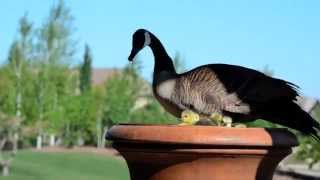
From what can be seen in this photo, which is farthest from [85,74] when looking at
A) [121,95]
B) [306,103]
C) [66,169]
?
[306,103]

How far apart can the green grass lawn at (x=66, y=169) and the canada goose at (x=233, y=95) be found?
12.6 meters

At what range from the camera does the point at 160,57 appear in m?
2.14

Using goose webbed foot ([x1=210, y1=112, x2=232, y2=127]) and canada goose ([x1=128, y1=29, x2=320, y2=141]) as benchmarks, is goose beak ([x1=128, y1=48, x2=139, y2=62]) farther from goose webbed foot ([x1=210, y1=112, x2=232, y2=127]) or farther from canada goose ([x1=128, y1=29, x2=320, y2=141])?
goose webbed foot ([x1=210, y1=112, x2=232, y2=127])

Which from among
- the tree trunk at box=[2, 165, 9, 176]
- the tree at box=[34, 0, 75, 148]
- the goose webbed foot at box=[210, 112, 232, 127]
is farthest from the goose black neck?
the tree at box=[34, 0, 75, 148]

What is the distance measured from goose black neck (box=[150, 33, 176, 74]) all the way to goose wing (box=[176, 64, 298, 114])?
5.2 inches

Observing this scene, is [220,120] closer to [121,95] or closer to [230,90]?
[230,90]

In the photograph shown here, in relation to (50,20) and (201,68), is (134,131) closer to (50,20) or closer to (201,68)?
(201,68)

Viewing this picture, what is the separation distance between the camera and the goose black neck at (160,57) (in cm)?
212

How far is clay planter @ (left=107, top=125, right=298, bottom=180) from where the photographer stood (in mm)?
1777

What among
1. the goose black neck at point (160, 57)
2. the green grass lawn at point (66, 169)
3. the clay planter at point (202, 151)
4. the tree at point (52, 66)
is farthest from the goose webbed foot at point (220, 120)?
the tree at point (52, 66)

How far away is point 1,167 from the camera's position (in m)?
18.0

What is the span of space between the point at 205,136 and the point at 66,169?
15970 millimetres

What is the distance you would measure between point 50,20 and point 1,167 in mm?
13707

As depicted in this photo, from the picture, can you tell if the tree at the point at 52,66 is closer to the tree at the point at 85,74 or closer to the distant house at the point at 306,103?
the tree at the point at 85,74
